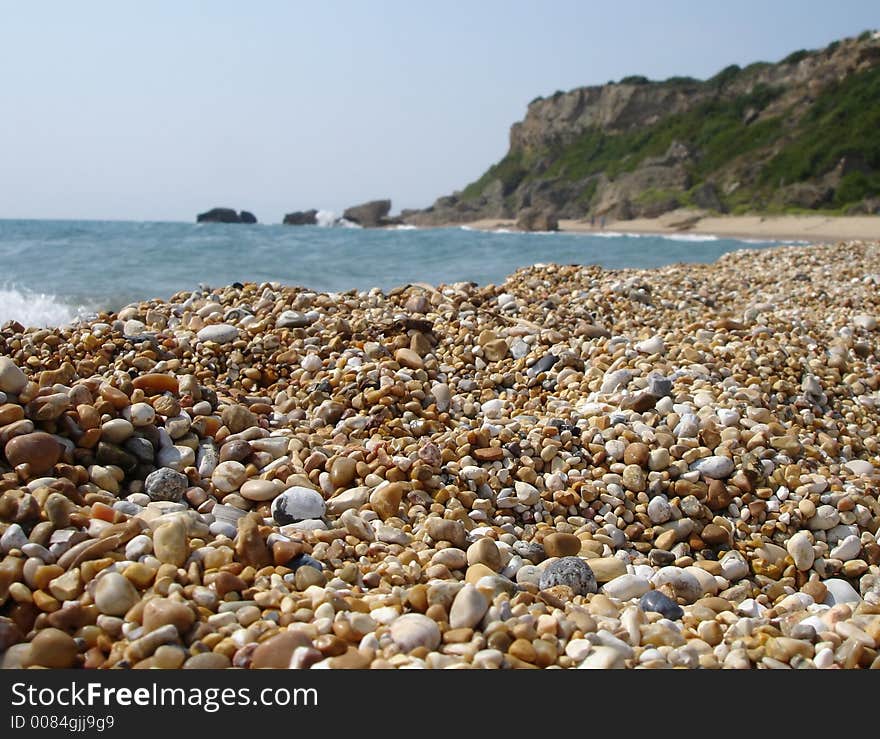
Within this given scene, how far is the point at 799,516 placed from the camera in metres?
2.44

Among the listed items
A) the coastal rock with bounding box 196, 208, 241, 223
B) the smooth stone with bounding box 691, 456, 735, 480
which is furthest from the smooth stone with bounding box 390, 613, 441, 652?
the coastal rock with bounding box 196, 208, 241, 223

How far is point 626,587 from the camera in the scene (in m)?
2.00

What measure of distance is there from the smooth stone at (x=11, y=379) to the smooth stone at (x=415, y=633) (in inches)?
62.5

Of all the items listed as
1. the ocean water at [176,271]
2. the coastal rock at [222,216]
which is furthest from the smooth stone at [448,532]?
the coastal rock at [222,216]

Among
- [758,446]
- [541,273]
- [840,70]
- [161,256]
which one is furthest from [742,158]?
[758,446]

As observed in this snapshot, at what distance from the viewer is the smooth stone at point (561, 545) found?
2.19 m

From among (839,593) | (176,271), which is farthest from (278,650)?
(176,271)

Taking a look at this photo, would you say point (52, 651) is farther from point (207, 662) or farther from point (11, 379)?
point (11, 379)

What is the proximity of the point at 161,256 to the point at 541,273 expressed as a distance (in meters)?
10.8

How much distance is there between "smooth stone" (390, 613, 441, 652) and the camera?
4.99 feet

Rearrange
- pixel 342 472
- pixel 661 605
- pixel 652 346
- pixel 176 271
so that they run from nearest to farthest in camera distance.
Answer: pixel 661 605 < pixel 342 472 < pixel 652 346 < pixel 176 271

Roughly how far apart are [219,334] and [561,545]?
2.19 metres

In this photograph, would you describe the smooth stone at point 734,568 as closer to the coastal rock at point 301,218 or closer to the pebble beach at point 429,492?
the pebble beach at point 429,492

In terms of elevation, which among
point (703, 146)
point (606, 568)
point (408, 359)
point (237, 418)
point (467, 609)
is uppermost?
point (703, 146)
